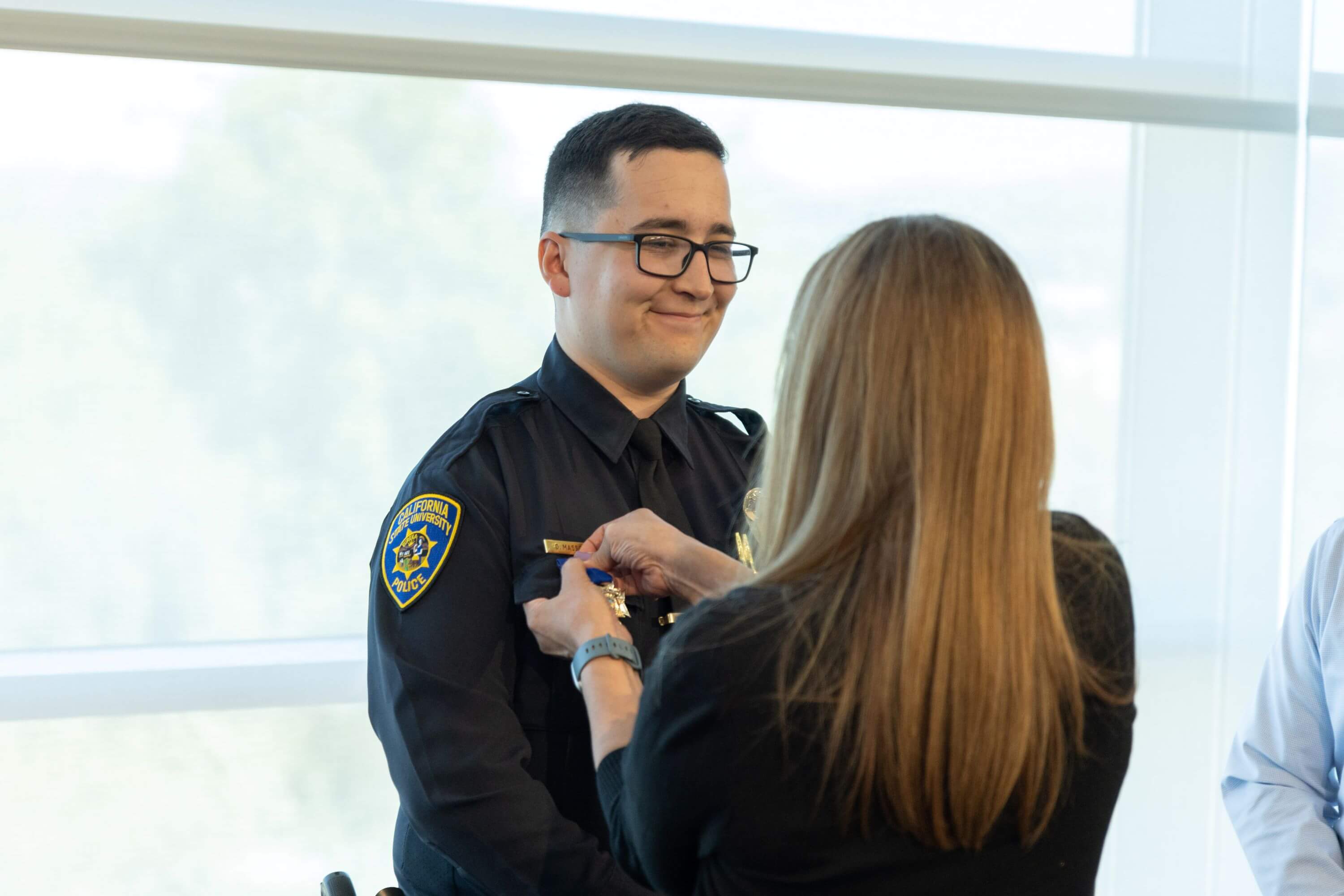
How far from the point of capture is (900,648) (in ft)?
3.15

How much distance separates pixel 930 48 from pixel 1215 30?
2.71 feet

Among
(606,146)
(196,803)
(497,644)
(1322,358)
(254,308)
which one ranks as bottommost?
(196,803)

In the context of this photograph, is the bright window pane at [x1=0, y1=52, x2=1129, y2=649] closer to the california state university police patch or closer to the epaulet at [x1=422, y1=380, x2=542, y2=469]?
the epaulet at [x1=422, y1=380, x2=542, y2=469]

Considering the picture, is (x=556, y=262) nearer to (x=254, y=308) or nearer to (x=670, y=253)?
(x=670, y=253)

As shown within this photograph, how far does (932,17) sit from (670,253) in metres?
1.59

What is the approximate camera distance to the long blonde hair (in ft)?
3.15

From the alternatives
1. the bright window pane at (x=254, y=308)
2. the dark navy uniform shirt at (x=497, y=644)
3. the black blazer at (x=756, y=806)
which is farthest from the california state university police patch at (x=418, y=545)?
the bright window pane at (x=254, y=308)

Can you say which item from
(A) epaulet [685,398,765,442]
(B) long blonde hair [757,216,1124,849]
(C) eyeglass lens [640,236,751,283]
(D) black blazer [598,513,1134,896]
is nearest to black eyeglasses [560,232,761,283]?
(C) eyeglass lens [640,236,751,283]

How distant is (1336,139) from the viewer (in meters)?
2.95

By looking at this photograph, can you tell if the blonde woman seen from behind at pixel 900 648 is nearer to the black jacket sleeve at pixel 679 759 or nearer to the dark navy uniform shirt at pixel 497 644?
the black jacket sleeve at pixel 679 759

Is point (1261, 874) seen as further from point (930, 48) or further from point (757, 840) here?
point (930, 48)

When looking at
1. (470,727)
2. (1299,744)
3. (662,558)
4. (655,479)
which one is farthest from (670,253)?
(1299,744)

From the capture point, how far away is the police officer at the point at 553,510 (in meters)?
1.41

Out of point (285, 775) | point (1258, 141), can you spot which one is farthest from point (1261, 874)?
point (1258, 141)
